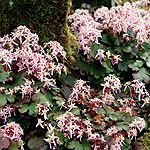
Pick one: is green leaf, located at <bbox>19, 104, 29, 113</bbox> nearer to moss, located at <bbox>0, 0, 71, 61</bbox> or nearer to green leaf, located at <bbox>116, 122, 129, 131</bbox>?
green leaf, located at <bbox>116, 122, 129, 131</bbox>

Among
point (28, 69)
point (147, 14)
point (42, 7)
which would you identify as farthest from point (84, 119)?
point (147, 14)

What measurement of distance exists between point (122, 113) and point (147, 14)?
2535mm

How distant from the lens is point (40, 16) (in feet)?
10.6

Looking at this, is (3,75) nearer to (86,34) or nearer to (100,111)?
(100,111)

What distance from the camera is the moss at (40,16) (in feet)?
10.5

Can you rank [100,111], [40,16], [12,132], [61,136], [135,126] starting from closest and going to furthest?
[12,132] < [61,136] < [135,126] < [100,111] < [40,16]

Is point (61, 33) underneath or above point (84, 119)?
above

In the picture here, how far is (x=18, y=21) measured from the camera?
131 inches

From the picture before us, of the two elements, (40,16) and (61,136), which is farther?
(40,16)

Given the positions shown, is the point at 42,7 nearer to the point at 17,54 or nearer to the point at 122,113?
the point at 17,54

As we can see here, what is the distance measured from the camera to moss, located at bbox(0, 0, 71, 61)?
125 inches

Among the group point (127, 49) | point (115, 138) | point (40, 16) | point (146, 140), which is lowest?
point (146, 140)

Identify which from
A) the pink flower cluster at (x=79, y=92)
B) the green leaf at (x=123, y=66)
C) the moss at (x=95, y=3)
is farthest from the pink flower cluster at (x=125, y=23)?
the pink flower cluster at (x=79, y=92)

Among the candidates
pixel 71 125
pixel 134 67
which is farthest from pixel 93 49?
Result: pixel 71 125
